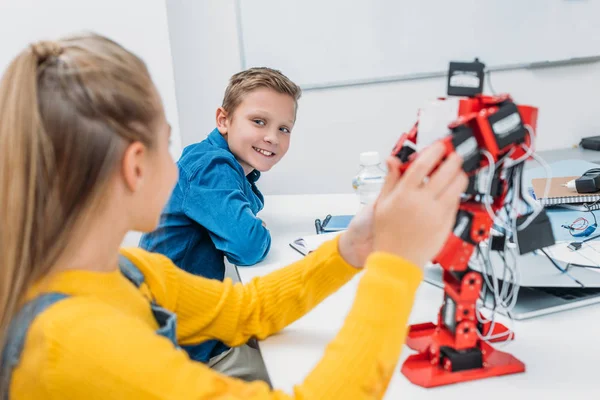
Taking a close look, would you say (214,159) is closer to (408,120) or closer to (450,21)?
(408,120)

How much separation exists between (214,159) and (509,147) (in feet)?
2.77

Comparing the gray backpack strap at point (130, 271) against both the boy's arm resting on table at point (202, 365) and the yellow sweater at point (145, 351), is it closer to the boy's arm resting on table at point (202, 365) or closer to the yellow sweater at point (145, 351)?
the yellow sweater at point (145, 351)

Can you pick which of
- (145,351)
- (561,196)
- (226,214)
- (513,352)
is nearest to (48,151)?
(145,351)

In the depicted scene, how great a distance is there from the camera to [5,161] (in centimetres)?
58

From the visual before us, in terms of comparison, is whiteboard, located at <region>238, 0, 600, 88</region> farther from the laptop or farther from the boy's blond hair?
the laptop

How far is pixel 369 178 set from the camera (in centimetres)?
186

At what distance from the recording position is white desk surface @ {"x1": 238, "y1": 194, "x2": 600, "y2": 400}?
0.67 meters

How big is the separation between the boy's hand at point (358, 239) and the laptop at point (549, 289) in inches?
7.7

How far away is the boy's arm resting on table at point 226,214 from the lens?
1242mm

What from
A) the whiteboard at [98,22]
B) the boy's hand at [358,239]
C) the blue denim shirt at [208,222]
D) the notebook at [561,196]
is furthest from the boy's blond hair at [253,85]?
the boy's hand at [358,239]

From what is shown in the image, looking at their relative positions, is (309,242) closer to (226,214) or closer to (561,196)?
(226,214)

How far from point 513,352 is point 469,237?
189 millimetres

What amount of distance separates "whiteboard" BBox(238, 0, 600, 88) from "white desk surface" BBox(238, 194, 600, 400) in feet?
5.38

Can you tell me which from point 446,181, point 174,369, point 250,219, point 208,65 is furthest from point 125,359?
point 208,65
